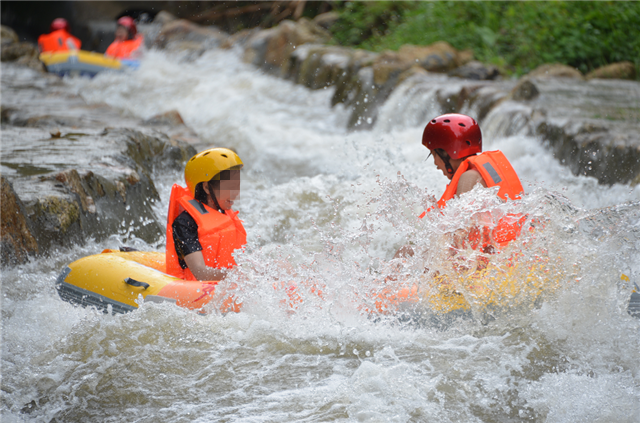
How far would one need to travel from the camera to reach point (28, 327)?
11.5ft

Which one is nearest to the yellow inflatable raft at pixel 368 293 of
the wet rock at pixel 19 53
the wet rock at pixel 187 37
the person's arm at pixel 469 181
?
the person's arm at pixel 469 181

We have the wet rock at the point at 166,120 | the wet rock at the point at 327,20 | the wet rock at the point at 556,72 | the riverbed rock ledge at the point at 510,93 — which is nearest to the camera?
the riverbed rock ledge at the point at 510,93

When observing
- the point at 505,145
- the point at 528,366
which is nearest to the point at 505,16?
the point at 505,145

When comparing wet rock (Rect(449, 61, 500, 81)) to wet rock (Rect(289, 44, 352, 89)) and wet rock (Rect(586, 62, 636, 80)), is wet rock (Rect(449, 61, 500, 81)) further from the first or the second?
wet rock (Rect(289, 44, 352, 89))

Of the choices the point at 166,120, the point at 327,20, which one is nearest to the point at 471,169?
the point at 166,120

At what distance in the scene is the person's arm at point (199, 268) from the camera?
3.42m

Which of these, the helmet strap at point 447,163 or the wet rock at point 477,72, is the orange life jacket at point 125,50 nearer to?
the wet rock at point 477,72

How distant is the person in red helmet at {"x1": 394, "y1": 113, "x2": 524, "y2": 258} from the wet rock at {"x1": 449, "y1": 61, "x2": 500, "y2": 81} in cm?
701

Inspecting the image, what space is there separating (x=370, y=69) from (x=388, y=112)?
6.09 ft

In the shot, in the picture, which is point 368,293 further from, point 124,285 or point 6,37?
point 6,37

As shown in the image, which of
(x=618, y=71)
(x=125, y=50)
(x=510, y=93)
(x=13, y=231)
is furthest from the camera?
(x=125, y=50)

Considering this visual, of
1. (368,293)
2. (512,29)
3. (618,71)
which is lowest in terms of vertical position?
(368,293)

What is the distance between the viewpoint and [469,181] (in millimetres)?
3248

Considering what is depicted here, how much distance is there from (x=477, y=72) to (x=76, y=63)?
9377 mm
